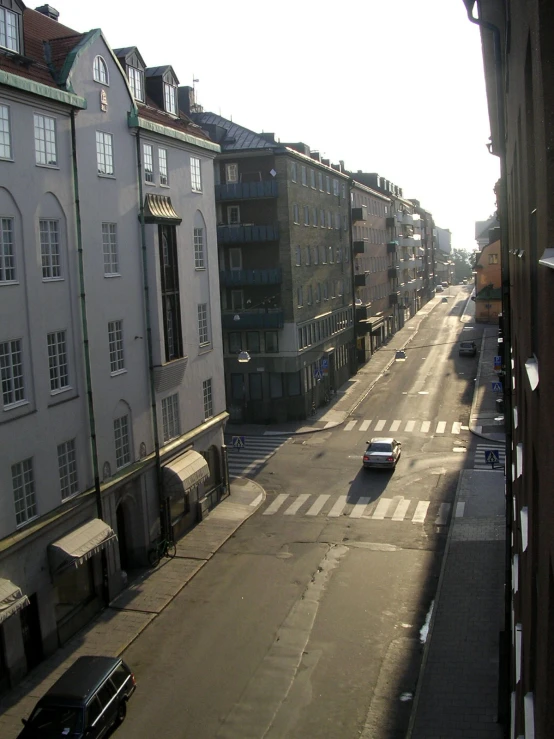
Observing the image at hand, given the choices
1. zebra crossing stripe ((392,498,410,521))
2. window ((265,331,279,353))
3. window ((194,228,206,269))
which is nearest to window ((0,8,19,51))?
window ((194,228,206,269))

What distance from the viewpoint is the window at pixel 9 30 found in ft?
75.2

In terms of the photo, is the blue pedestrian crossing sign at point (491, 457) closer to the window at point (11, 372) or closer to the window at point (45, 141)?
the window at point (11, 372)

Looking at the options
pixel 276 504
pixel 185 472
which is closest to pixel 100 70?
pixel 185 472

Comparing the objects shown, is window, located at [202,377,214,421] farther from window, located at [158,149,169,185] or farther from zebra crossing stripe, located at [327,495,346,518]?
window, located at [158,149,169,185]

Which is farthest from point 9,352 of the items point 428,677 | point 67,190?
point 428,677

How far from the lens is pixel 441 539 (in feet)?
105

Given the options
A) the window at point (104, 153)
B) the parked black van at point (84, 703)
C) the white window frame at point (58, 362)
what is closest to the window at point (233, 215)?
the window at point (104, 153)

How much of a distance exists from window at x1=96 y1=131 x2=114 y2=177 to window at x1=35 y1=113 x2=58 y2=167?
2.90 m

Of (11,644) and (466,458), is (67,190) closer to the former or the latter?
(11,644)

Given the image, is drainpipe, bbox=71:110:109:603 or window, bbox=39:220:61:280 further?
drainpipe, bbox=71:110:109:603

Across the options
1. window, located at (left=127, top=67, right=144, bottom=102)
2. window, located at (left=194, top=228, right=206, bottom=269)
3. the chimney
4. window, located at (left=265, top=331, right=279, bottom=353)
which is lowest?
window, located at (left=265, top=331, right=279, bottom=353)

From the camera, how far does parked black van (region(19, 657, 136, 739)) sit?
17.7 metres

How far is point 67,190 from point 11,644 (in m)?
13.9

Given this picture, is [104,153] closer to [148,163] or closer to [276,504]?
[148,163]
